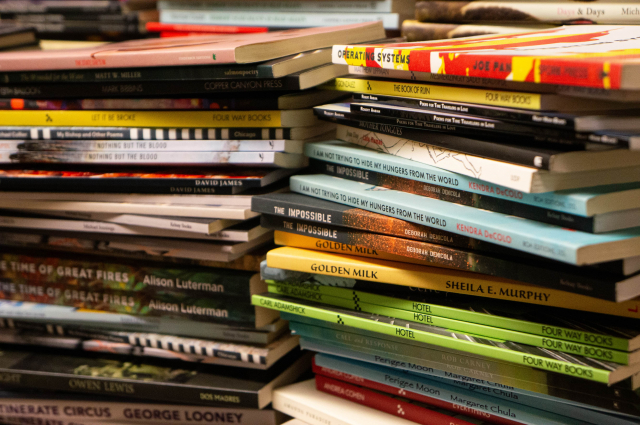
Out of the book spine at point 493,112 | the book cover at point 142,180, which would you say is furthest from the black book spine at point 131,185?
the book spine at point 493,112

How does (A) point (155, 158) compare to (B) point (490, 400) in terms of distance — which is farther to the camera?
(A) point (155, 158)

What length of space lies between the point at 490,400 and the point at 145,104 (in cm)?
55

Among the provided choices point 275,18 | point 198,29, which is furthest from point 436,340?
point 198,29

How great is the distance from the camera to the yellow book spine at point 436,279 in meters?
0.54

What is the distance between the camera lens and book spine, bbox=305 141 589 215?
0.50 m

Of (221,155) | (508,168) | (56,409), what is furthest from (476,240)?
(56,409)

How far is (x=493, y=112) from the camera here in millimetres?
535

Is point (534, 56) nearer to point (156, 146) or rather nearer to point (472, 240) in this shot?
point (472, 240)

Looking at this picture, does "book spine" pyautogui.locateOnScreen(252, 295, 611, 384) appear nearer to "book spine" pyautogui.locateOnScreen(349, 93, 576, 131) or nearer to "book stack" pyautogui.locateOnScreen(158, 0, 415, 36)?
"book spine" pyautogui.locateOnScreen(349, 93, 576, 131)

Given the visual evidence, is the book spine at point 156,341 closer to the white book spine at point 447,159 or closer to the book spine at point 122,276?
the book spine at point 122,276

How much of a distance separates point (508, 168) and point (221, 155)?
1.19 ft

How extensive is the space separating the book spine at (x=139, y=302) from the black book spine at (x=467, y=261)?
0.15m

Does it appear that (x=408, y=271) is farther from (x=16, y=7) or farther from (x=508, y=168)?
(x=16, y=7)

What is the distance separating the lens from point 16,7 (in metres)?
1.14
